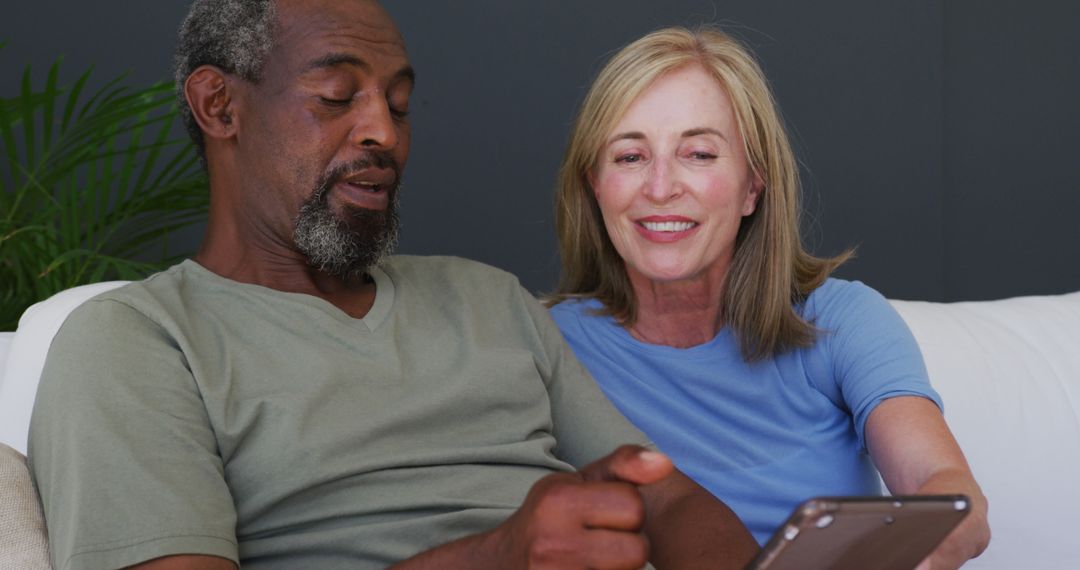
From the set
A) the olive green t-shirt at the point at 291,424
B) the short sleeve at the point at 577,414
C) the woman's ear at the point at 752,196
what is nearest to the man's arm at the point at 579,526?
the olive green t-shirt at the point at 291,424

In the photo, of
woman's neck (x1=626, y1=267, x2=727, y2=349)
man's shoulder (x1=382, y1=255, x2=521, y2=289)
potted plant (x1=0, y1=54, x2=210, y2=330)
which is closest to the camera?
man's shoulder (x1=382, y1=255, x2=521, y2=289)

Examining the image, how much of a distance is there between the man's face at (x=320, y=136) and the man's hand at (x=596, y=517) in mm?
700

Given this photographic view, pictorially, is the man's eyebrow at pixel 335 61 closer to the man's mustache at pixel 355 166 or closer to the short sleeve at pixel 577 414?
the man's mustache at pixel 355 166

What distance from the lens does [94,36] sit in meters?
3.33

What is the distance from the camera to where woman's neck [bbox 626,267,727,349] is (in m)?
2.13

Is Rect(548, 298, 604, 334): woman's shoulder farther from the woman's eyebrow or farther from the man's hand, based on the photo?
the man's hand

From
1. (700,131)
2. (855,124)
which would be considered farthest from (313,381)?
(855,124)

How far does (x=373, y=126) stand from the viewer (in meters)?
1.75

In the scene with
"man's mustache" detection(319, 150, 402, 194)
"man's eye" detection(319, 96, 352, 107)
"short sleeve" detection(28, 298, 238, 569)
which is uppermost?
"man's eye" detection(319, 96, 352, 107)

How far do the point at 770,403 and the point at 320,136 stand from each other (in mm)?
813

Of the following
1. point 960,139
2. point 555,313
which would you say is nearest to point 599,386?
point 555,313

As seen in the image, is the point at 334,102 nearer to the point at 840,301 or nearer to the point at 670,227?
the point at 670,227

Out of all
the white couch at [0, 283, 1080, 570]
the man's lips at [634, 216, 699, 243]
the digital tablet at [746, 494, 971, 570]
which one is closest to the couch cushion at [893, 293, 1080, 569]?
the white couch at [0, 283, 1080, 570]

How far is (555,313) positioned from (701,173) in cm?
35
